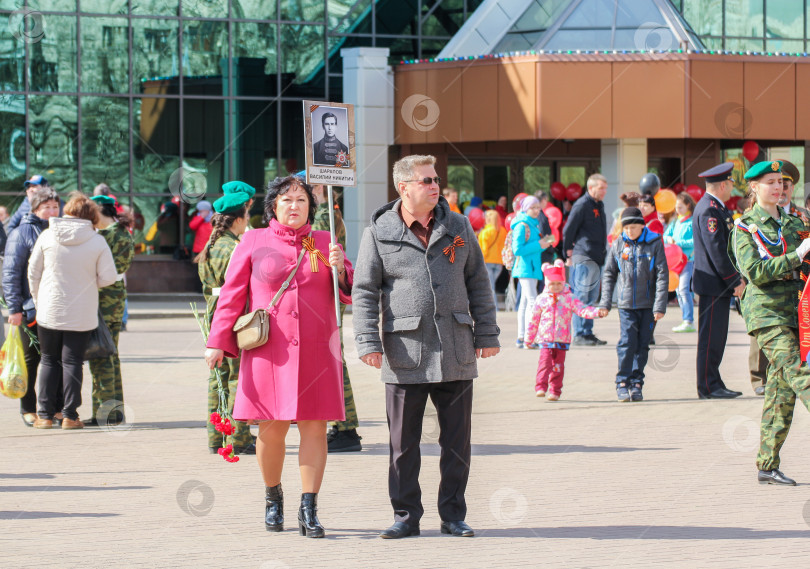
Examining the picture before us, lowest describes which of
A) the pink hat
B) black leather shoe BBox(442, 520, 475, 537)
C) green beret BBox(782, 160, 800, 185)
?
black leather shoe BBox(442, 520, 475, 537)

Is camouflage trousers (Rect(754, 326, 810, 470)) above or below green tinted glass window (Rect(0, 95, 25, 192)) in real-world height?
below

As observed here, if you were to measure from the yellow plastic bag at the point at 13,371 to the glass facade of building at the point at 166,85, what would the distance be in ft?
56.9

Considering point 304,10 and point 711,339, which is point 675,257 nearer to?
point 711,339

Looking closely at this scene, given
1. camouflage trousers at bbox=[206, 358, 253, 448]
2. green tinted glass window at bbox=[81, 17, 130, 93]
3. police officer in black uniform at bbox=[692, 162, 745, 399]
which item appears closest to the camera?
camouflage trousers at bbox=[206, 358, 253, 448]

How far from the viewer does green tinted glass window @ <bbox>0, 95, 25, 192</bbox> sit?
26266 millimetres

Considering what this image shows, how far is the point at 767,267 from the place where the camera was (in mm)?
7281

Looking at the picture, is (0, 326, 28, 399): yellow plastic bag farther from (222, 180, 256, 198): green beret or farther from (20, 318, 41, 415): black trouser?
(222, 180, 256, 198): green beret

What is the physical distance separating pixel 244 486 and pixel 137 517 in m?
0.93

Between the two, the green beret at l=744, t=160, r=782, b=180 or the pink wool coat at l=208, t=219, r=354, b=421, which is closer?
the pink wool coat at l=208, t=219, r=354, b=421

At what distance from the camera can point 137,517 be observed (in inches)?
262

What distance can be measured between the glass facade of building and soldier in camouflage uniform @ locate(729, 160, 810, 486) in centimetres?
2040

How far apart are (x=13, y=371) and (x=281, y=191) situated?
3.84m

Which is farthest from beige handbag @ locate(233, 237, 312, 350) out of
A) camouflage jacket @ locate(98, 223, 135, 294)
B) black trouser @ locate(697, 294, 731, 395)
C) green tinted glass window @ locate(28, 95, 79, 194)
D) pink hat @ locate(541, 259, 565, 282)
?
green tinted glass window @ locate(28, 95, 79, 194)

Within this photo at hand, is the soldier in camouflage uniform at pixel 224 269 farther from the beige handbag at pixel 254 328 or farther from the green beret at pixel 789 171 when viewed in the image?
the green beret at pixel 789 171
